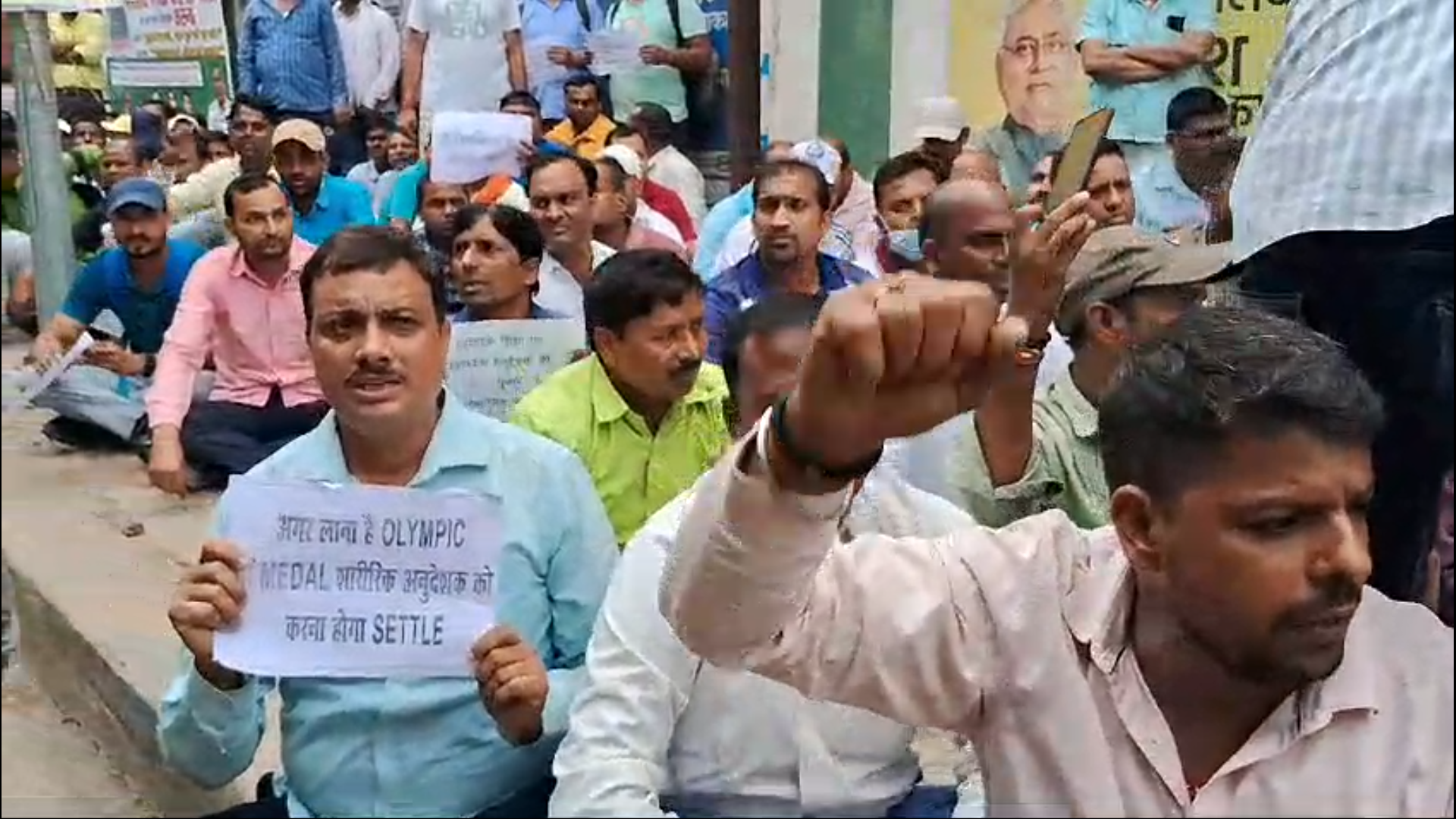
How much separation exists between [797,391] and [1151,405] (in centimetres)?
22

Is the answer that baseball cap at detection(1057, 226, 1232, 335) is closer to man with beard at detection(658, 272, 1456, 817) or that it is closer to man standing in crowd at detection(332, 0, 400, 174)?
man with beard at detection(658, 272, 1456, 817)

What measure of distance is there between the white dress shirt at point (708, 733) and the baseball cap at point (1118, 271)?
0.14m

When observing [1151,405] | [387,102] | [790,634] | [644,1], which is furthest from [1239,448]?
[387,102]

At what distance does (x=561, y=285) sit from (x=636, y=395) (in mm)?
306

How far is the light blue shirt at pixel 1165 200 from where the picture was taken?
1156mm

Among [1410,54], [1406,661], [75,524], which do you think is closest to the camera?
[1406,661]

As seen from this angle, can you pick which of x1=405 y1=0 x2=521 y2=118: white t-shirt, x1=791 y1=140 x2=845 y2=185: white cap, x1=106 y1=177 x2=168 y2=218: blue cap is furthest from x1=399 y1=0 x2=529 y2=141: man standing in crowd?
x1=791 y1=140 x2=845 y2=185: white cap

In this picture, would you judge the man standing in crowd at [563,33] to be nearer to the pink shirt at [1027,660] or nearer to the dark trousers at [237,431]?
the dark trousers at [237,431]

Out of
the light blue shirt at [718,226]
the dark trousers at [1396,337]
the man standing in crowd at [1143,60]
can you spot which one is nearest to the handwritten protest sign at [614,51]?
the light blue shirt at [718,226]

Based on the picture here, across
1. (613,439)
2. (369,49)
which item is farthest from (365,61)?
(613,439)

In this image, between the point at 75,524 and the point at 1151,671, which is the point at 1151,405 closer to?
the point at 1151,671

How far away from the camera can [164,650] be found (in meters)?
1.33

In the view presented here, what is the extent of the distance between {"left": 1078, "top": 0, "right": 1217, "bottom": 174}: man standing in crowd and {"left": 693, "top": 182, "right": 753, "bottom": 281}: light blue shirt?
0.83 feet

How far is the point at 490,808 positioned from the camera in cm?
105
